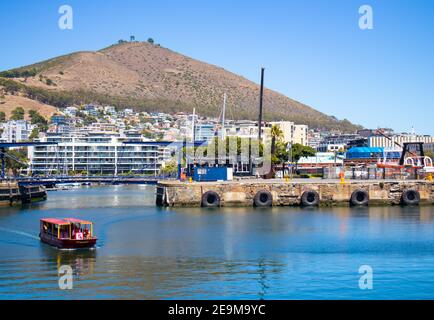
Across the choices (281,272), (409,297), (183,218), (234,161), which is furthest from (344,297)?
(234,161)

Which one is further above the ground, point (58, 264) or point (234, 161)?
point (234, 161)

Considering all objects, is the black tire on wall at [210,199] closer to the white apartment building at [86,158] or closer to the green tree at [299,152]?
the green tree at [299,152]

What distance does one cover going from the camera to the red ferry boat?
50.5 m

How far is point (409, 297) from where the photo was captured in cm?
3519

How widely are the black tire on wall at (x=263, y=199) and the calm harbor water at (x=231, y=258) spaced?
1021cm

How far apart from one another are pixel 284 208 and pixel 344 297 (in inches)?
1845

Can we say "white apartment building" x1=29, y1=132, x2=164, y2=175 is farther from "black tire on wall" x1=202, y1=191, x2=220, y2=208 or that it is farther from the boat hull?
the boat hull

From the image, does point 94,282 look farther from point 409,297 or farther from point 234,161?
point 234,161

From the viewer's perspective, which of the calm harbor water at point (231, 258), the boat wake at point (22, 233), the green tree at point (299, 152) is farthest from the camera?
the green tree at point (299, 152)

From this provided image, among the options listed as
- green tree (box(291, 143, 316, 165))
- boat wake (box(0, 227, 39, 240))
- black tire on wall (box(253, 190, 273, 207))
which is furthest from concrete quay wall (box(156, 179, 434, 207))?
green tree (box(291, 143, 316, 165))

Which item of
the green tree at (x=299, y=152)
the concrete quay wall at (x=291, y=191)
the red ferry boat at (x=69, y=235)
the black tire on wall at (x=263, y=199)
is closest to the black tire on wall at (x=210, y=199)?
the concrete quay wall at (x=291, y=191)

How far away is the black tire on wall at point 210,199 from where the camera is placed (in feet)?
273

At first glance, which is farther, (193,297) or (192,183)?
(192,183)

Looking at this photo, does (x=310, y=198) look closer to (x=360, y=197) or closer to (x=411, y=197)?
(x=360, y=197)
